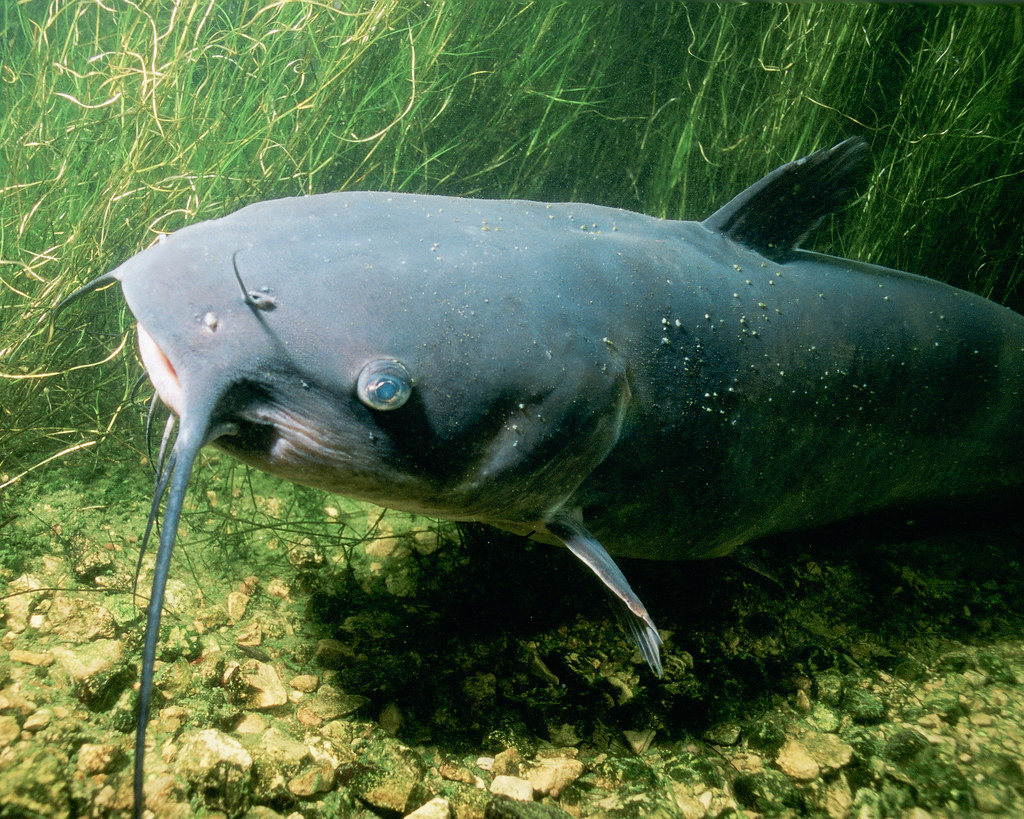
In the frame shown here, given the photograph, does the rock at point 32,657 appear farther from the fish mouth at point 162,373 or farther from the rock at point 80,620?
the fish mouth at point 162,373

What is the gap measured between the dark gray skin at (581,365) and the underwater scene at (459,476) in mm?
10

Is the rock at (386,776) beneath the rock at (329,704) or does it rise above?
above

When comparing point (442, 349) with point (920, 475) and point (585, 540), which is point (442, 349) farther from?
point (920, 475)

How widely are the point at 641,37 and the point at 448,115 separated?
1.50 metres

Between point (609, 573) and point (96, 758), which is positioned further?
point (609, 573)

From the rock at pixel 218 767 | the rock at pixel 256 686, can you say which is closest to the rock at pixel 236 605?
the rock at pixel 256 686

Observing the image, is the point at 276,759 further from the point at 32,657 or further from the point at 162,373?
the point at 162,373

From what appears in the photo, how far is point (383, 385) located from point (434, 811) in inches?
40.5

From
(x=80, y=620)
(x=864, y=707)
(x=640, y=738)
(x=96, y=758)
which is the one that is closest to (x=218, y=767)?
(x=96, y=758)

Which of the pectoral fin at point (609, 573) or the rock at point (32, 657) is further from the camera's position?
the pectoral fin at point (609, 573)

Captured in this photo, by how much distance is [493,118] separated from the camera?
374 cm

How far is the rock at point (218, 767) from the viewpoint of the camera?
4.23ft

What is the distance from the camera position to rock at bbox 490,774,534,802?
1573 millimetres

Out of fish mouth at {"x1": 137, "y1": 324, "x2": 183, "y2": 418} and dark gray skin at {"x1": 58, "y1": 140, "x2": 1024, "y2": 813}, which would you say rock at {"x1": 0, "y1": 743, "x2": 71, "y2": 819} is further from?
fish mouth at {"x1": 137, "y1": 324, "x2": 183, "y2": 418}
